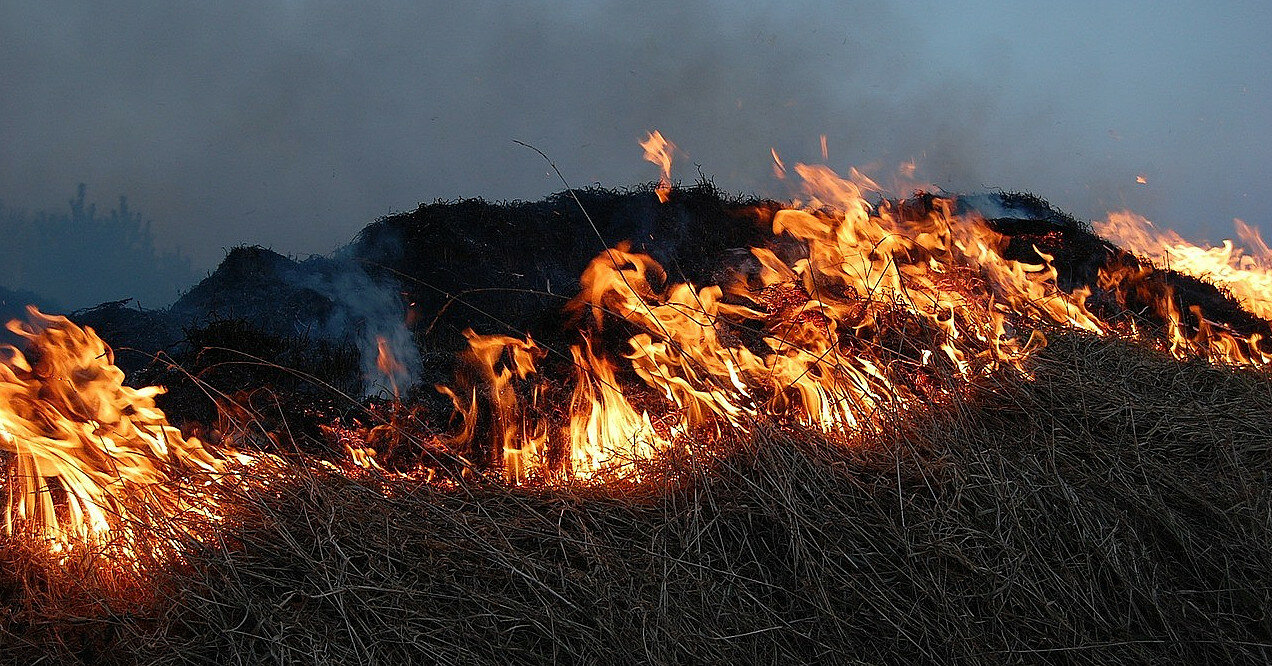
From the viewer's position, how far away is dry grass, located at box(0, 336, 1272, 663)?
212 cm

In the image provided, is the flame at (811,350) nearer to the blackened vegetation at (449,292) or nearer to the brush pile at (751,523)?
the brush pile at (751,523)

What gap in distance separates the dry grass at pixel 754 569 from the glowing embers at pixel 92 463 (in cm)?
18

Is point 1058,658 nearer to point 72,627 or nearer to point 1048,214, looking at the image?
point 72,627

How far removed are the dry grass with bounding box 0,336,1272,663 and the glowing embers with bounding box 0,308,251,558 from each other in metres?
0.18

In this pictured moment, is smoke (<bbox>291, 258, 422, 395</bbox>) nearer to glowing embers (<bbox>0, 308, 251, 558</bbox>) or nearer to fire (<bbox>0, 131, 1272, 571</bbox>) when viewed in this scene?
fire (<bbox>0, 131, 1272, 571</bbox>)

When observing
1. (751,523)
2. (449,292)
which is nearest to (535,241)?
(449,292)

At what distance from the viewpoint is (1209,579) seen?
7.51 feet

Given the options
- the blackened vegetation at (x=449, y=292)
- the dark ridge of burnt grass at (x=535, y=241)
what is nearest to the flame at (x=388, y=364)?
the blackened vegetation at (x=449, y=292)

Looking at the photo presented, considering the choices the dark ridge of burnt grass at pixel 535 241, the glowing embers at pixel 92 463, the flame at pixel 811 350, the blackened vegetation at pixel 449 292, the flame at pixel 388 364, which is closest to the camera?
the glowing embers at pixel 92 463

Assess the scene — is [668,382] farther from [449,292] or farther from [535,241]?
[535,241]

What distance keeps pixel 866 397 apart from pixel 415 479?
1712 mm

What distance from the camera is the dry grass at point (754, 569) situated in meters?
2.12

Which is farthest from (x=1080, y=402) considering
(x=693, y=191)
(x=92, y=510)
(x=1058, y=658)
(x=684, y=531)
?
(x=693, y=191)

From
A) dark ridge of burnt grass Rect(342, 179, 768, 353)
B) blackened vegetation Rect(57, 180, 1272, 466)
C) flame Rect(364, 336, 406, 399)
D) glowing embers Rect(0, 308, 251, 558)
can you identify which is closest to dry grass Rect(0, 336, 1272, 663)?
glowing embers Rect(0, 308, 251, 558)
